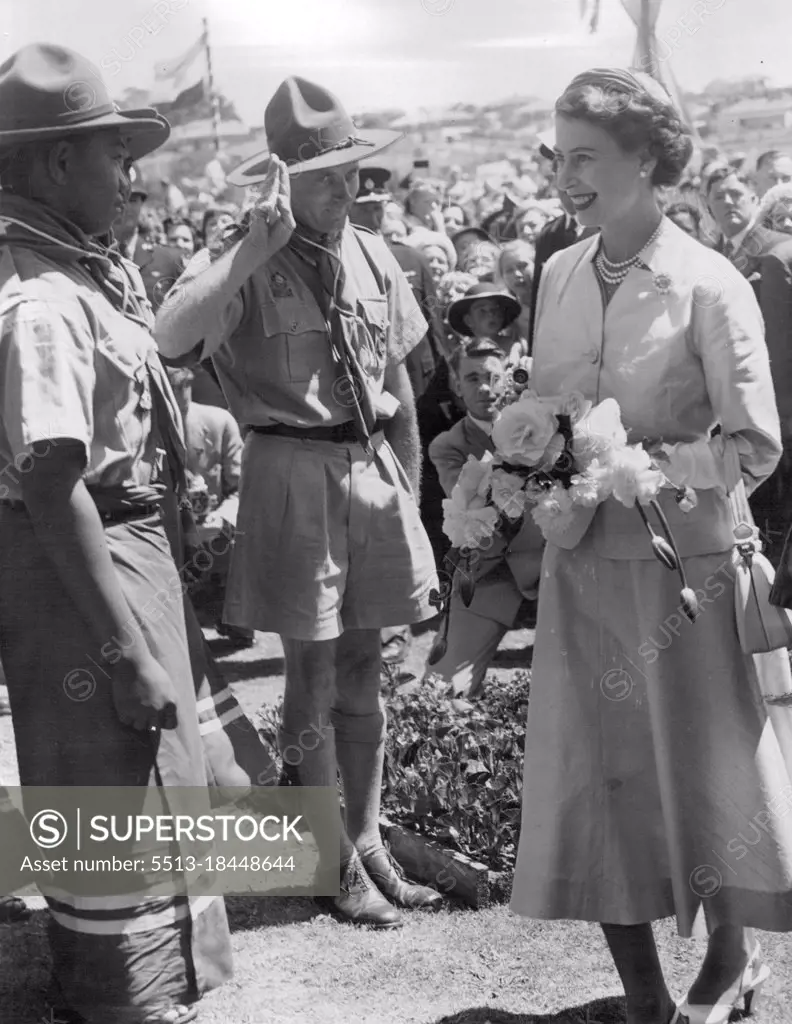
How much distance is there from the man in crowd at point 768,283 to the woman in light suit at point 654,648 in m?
2.93

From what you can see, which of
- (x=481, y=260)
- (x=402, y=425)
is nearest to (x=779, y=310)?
(x=481, y=260)

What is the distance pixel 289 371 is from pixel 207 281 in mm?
357

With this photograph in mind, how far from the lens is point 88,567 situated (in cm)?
292

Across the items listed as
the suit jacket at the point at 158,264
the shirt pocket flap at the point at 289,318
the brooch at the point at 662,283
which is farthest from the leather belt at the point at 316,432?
the suit jacket at the point at 158,264

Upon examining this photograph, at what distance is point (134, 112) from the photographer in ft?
10.1

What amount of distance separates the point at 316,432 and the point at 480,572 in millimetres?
1794

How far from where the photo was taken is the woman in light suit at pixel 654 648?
9.85 ft

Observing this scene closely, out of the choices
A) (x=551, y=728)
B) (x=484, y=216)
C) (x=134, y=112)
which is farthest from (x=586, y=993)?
(x=484, y=216)

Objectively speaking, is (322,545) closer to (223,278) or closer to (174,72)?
(223,278)

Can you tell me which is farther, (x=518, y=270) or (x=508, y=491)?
(x=518, y=270)

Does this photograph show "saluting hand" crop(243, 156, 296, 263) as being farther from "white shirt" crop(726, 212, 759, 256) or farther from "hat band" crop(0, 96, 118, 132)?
"white shirt" crop(726, 212, 759, 256)

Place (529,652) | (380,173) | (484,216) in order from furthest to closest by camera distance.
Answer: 1. (484,216)
2. (380,173)
3. (529,652)

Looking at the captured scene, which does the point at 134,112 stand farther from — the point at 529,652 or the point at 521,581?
the point at 529,652

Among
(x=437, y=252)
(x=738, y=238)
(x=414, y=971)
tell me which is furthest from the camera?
(x=437, y=252)
